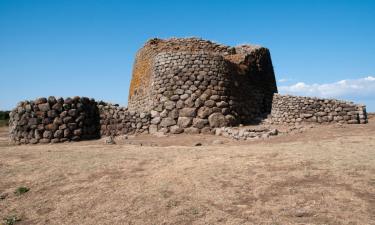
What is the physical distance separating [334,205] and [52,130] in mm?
11071

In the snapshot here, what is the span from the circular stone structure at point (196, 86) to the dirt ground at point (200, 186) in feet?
16.7

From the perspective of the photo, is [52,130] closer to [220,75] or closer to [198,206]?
[220,75]

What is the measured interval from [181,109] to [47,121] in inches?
214

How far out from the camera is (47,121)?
1230 cm

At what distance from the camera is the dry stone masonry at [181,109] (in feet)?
40.5

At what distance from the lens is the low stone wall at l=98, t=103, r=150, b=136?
1319 cm

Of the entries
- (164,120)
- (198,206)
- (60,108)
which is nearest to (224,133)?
(164,120)

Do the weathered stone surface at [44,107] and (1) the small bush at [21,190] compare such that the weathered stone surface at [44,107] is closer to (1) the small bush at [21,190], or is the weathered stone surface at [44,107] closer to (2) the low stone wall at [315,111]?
(1) the small bush at [21,190]

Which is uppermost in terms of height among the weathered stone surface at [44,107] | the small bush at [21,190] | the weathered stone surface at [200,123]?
the weathered stone surface at [44,107]

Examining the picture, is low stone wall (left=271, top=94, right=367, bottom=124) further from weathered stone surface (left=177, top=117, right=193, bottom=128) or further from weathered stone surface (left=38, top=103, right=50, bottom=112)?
weathered stone surface (left=38, top=103, right=50, bottom=112)

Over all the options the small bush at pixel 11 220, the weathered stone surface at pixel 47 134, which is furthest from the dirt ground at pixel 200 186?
the weathered stone surface at pixel 47 134

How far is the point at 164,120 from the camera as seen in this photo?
1289cm

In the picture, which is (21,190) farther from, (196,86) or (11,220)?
(196,86)

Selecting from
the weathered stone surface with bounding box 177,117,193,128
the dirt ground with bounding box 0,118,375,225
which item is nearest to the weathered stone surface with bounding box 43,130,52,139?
the dirt ground with bounding box 0,118,375,225
